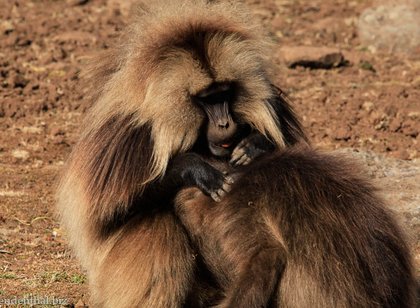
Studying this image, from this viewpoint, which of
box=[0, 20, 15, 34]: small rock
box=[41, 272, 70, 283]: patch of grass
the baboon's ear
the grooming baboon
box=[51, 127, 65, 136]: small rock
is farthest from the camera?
box=[0, 20, 15, 34]: small rock

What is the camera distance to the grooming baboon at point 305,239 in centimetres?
414

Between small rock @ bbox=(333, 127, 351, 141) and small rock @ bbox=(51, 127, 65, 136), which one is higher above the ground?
small rock @ bbox=(51, 127, 65, 136)

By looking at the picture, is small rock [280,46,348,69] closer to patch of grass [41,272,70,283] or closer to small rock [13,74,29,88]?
small rock [13,74,29,88]

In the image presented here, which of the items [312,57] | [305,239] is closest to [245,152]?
[305,239]

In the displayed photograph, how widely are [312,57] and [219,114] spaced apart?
18.6 ft

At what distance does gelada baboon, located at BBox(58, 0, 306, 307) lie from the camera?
460cm

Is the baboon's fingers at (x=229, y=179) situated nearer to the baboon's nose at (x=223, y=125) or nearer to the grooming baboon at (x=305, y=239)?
the grooming baboon at (x=305, y=239)

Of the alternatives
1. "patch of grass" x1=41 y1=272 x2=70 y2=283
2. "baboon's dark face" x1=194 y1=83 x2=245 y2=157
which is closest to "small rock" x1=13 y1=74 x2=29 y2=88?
"patch of grass" x1=41 y1=272 x2=70 y2=283

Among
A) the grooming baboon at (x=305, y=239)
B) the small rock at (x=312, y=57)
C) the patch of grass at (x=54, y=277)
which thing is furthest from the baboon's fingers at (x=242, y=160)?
the small rock at (x=312, y=57)

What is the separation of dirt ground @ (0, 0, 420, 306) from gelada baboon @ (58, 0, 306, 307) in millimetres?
727

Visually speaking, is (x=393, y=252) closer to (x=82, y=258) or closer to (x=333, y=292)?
(x=333, y=292)

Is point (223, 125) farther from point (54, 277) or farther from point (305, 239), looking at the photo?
point (54, 277)

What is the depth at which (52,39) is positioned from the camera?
10.7 m

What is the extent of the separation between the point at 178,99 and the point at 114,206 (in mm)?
652
